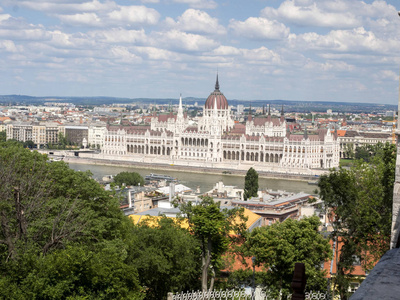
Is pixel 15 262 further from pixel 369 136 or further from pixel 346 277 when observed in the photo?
pixel 369 136

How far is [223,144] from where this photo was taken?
77062mm

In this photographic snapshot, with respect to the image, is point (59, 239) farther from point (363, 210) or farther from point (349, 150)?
point (349, 150)

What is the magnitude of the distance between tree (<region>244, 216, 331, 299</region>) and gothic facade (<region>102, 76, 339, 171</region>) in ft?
179

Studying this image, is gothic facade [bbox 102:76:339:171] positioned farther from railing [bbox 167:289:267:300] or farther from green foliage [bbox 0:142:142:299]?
railing [bbox 167:289:267:300]

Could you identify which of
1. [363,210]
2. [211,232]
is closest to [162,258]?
[211,232]

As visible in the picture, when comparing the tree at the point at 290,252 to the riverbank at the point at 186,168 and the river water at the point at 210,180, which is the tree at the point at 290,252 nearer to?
the river water at the point at 210,180

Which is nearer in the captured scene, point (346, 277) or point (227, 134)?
point (346, 277)

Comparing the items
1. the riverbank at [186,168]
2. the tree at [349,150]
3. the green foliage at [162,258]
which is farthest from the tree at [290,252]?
the tree at [349,150]

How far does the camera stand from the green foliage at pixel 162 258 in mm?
12969

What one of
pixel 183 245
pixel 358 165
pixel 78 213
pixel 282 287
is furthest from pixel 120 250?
pixel 358 165

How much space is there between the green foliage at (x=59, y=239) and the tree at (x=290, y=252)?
320 centimetres

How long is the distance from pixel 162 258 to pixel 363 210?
14.1 ft

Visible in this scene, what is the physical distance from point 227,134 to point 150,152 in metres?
10.5

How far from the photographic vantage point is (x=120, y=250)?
1145 centimetres
